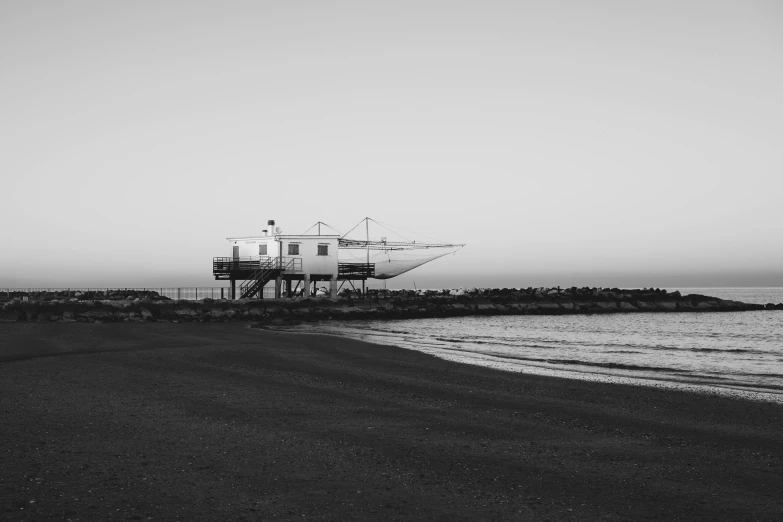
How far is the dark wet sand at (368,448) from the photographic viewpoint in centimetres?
527

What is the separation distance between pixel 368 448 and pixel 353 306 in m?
40.3

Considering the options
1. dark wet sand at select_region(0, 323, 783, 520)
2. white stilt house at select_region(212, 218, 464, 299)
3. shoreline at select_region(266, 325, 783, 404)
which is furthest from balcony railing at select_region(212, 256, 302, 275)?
dark wet sand at select_region(0, 323, 783, 520)

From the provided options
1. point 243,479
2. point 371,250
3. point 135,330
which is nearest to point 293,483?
point 243,479

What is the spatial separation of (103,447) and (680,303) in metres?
63.9

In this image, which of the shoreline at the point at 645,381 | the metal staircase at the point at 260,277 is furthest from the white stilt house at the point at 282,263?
the shoreline at the point at 645,381

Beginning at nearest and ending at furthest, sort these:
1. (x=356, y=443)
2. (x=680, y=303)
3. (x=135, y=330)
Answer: (x=356, y=443), (x=135, y=330), (x=680, y=303)

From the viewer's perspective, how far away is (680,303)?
62.3m

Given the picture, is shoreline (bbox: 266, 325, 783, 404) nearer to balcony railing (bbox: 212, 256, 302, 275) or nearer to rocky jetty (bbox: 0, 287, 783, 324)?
rocky jetty (bbox: 0, 287, 783, 324)

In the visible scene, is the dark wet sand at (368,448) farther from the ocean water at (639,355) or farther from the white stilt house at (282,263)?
the white stilt house at (282,263)

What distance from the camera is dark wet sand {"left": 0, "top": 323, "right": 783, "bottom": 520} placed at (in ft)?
17.3

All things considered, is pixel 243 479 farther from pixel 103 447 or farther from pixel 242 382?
pixel 242 382

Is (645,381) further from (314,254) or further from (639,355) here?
(314,254)

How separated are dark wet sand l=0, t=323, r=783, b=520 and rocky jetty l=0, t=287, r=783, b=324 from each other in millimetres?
23504

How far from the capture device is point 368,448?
7.08 metres
